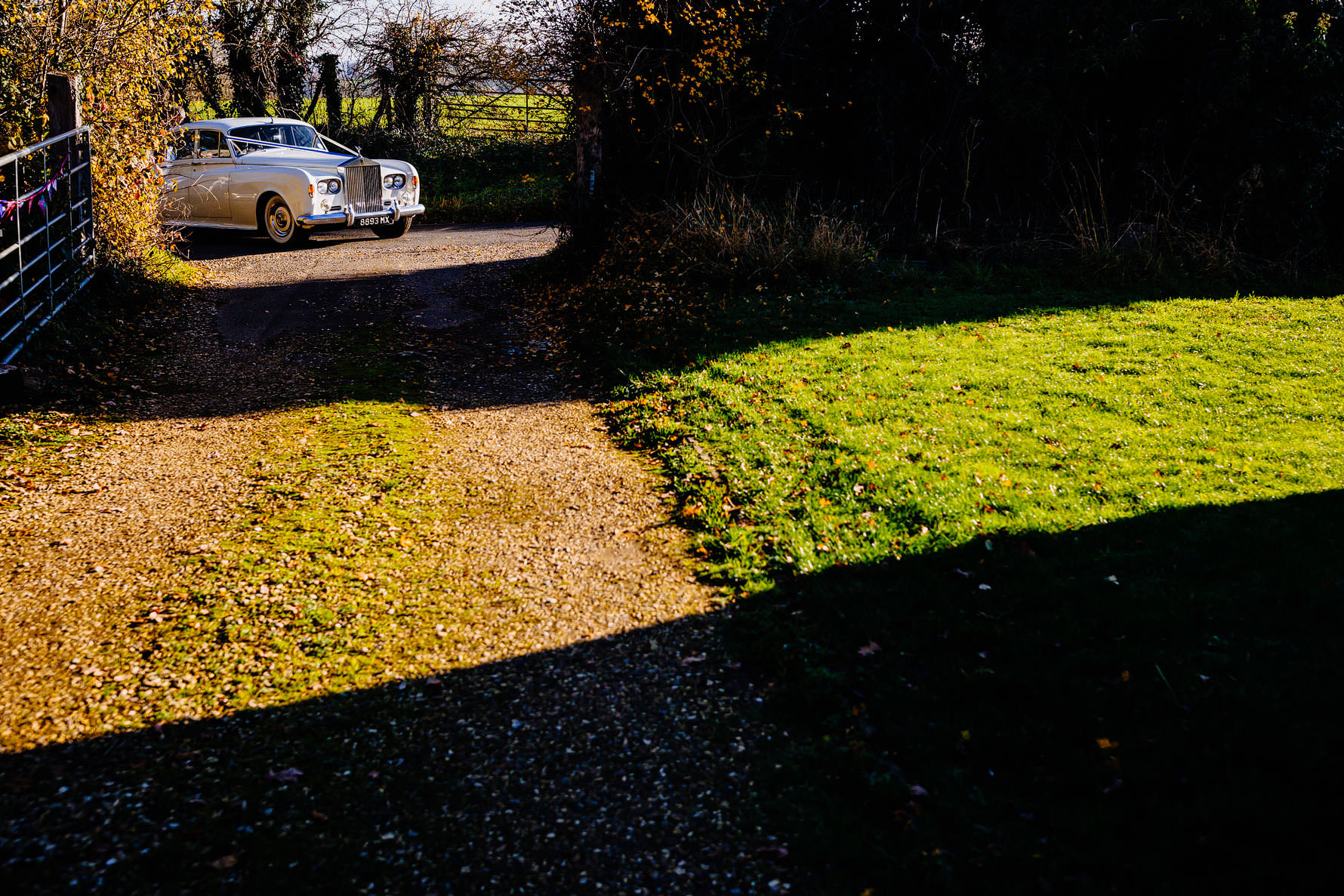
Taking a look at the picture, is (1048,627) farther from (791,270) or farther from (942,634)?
(791,270)

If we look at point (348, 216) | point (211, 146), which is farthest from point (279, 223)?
point (211, 146)

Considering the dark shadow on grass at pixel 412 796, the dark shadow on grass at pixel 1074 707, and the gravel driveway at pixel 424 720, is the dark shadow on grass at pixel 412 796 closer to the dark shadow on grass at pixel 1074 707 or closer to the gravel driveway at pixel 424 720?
the gravel driveway at pixel 424 720

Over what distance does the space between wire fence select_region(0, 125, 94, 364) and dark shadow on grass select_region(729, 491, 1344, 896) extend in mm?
7098

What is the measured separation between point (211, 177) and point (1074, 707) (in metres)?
15.3

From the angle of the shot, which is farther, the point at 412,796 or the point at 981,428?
the point at 981,428

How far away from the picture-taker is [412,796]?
10.3 feet

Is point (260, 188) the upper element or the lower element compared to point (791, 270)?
upper

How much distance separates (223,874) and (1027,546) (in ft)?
12.8

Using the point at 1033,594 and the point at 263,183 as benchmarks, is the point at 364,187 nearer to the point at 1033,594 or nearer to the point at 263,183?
the point at 263,183

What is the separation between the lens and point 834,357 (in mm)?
8133

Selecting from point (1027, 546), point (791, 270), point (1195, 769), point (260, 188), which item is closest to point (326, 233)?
point (260, 188)

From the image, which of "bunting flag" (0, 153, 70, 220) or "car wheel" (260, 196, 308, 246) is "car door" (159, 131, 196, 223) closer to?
"car wheel" (260, 196, 308, 246)

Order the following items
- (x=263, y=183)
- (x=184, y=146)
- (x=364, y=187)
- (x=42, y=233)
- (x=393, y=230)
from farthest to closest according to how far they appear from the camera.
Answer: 1. (x=393, y=230)
2. (x=364, y=187)
3. (x=263, y=183)
4. (x=184, y=146)
5. (x=42, y=233)

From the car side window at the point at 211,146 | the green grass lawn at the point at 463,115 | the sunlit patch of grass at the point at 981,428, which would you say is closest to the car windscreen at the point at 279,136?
the car side window at the point at 211,146
